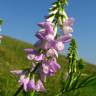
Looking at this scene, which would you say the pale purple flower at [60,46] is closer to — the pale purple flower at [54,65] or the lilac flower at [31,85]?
the pale purple flower at [54,65]

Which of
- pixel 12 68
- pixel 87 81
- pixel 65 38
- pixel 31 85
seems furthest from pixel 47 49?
pixel 12 68

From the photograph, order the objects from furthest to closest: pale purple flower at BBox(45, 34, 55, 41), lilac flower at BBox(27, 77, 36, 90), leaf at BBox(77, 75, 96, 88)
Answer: leaf at BBox(77, 75, 96, 88) → lilac flower at BBox(27, 77, 36, 90) → pale purple flower at BBox(45, 34, 55, 41)

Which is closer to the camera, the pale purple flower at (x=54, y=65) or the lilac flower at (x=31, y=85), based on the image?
the pale purple flower at (x=54, y=65)

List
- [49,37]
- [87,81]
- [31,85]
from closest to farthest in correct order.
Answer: [49,37] < [31,85] < [87,81]

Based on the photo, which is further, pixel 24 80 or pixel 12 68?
pixel 12 68

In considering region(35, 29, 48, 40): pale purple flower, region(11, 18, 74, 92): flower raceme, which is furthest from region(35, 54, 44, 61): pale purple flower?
region(35, 29, 48, 40): pale purple flower

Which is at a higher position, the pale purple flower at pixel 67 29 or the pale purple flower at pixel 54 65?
the pale purple flower at pixel 67 29

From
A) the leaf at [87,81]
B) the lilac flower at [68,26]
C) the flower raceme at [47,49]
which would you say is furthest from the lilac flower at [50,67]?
the leaf at [87,81]

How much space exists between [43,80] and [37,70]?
8 centimetres

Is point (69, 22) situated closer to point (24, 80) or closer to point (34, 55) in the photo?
point (34, 55)

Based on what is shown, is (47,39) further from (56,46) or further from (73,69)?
(73,69)

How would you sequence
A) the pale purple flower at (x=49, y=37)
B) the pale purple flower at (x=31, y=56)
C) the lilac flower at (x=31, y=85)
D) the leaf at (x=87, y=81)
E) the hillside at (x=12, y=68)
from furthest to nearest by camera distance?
the hillside at (x=12, y=68)
the leaf at (x=87, y=81)
the lilac flower at (x=31, y=85)
the pale purple flower at (x=31, y=56)
the pale purple flower at (x=49, y=37)

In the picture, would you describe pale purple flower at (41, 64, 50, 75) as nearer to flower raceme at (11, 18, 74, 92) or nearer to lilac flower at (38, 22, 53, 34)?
flower raceme at (11, 18, 74, 92)

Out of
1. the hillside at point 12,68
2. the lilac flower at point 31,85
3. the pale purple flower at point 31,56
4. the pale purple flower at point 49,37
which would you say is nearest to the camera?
the pale purple flower at point 49,37
